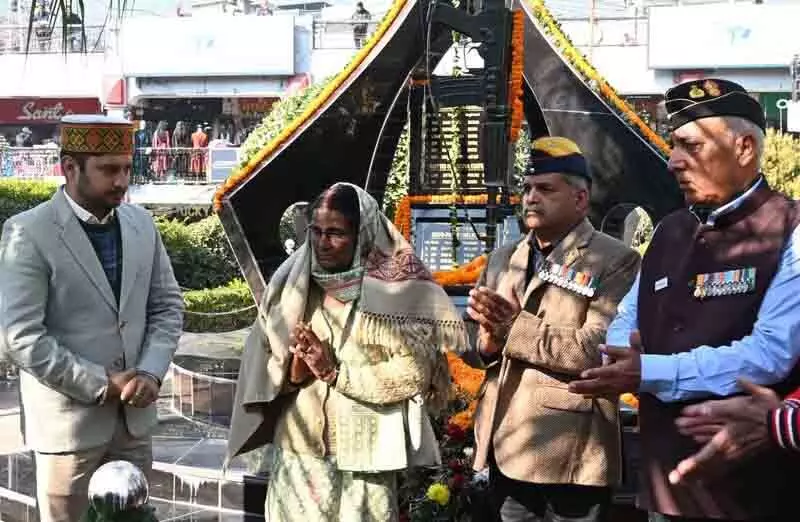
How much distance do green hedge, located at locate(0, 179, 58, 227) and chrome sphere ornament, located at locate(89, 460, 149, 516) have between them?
63.7 ft

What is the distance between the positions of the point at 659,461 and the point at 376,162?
22.3ft

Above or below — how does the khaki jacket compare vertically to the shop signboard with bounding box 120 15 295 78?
below

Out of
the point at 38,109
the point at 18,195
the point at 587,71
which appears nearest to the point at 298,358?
the point at 587,71

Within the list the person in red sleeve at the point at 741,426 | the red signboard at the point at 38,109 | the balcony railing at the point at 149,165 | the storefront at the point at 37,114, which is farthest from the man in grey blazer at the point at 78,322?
the red signboard at the point at 38,109

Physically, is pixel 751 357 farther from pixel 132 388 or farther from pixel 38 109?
pixel 38 109

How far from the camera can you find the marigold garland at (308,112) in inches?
349

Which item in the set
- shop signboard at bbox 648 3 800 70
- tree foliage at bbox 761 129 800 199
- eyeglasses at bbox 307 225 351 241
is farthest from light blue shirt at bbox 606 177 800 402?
shop signboard at bbox 648 3 800 70

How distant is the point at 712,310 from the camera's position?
9.05 ft

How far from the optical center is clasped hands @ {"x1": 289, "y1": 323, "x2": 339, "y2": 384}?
373cm

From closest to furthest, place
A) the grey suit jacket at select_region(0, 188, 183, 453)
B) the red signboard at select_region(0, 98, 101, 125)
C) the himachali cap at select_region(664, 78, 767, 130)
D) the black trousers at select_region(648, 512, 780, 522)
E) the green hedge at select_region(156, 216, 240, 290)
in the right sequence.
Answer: the black trousers at select_region(648, 512, 780, 522) < the himachali cap at select_region(664, 78, 767, 130) < the grey suit jacket at select_region(0, 188, 183, 453) < the green hedge at select_region(156, 216, 240, 290) < the red signboard at select_region(0, 98, 101, 125)

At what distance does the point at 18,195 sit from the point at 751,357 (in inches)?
826

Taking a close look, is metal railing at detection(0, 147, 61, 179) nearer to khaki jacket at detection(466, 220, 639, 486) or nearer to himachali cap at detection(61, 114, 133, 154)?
himachali cap at detection(61, 114, 133, 154)

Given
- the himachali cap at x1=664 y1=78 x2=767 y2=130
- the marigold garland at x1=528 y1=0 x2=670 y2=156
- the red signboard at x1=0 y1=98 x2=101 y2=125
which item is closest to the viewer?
the himachali cap at x1=664 y1=78 x2=767 y2=130

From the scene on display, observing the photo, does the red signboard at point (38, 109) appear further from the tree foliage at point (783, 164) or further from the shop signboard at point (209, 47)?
the tree foliage at point (783, 164)
